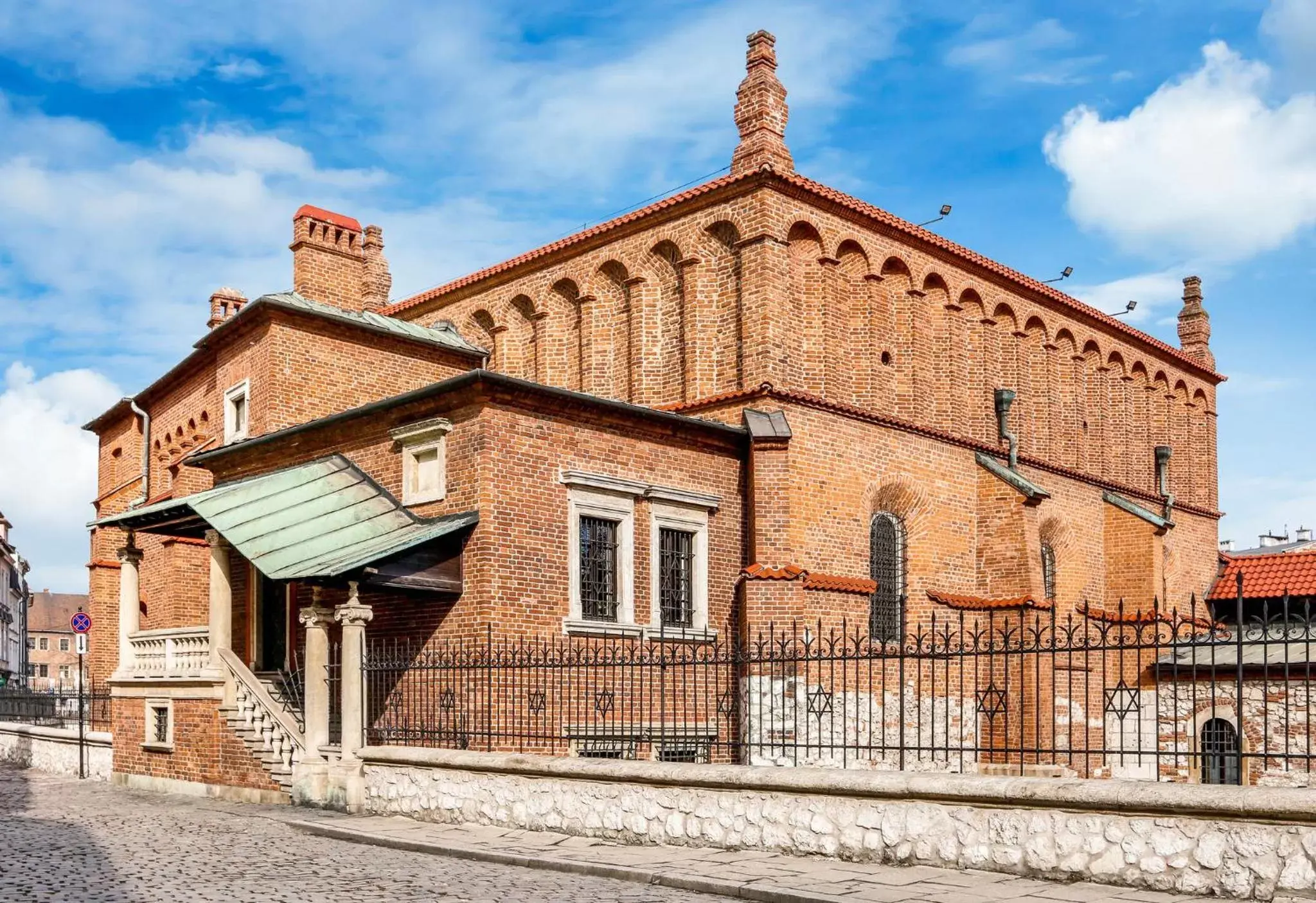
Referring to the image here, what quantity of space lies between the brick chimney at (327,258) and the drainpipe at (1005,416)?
1255 centimetres

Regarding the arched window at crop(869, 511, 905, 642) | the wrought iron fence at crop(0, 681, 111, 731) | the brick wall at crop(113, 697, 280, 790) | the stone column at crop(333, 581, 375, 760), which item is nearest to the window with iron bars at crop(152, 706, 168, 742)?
the brick wall at crop(113, 697, 280, 790)

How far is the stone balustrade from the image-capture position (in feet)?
57.8

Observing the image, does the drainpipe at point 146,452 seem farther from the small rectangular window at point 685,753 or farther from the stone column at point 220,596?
the small rectangular window at point 685,753

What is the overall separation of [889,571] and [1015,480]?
10.2 feet

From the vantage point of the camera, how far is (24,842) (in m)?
12.5

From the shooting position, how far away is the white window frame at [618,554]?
17.4 m

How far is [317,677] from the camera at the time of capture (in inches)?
613

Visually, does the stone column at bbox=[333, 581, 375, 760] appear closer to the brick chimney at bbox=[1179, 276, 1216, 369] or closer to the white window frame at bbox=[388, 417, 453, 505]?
the white window frame at bbox=[388, 417, 453, 505]

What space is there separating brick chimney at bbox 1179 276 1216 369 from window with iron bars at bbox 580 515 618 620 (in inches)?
880

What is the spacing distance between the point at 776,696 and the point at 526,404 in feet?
18.9

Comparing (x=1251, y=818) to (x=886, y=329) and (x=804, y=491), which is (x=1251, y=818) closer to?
(x=804, y=491)

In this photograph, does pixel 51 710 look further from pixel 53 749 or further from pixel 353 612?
pixel 353 612

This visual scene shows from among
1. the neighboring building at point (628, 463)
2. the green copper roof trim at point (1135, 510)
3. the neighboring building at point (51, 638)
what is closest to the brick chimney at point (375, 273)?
the neighboring building at point (628, 463)

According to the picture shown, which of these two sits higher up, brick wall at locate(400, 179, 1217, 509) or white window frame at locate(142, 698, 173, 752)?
brick wall at locate(400, 179, 1217, 509)
